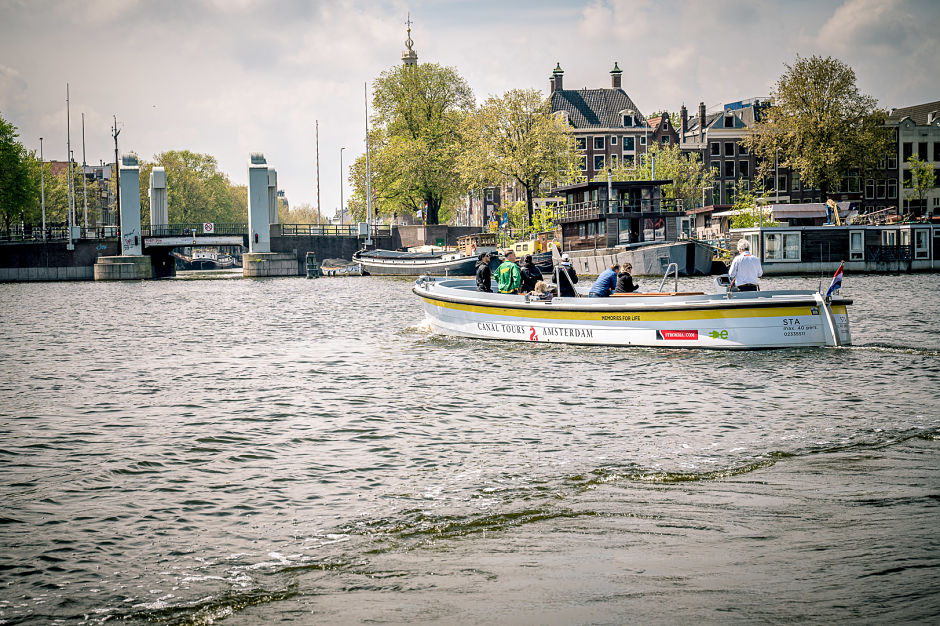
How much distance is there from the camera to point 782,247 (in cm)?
5875

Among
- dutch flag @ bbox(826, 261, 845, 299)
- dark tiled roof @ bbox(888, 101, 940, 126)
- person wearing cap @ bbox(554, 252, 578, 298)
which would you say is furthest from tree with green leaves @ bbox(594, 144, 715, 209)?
dutch flag @ bbox(826, 261, 845, 299)

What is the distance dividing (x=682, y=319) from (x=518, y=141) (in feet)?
175

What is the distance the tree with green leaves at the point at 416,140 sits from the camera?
7556cm

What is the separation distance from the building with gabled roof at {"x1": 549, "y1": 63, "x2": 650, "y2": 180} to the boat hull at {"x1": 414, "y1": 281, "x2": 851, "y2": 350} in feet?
241

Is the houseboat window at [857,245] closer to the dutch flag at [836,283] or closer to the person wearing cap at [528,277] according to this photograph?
the person wearing cap at [528,277]

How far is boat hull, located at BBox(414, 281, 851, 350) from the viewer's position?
16875 mm

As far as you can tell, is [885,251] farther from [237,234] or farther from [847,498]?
[847,498]

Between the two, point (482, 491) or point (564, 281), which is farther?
point (564, 281)

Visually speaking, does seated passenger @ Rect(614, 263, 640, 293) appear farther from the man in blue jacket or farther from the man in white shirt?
the man in white shirt

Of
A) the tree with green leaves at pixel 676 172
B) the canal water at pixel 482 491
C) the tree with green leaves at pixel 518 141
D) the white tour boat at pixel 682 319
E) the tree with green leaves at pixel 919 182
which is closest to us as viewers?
the canal water at pixel 482 491

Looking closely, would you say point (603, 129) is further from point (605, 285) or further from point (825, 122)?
point (605, 285)

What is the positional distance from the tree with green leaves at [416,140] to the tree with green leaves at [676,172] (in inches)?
673

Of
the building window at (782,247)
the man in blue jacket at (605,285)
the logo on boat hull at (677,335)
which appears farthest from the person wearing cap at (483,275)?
the building window at (782,247)

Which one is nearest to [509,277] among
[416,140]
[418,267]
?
[418,267]
